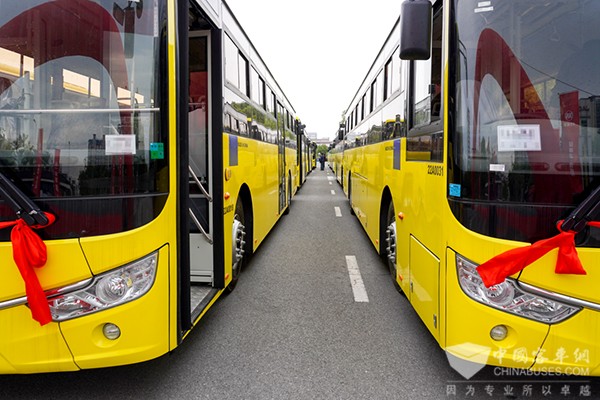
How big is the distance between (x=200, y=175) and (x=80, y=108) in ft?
6.41

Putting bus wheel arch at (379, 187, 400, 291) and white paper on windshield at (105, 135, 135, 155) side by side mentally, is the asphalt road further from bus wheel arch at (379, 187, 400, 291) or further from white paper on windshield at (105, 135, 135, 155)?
white paper on windshield at (105, 135, 135, 155)

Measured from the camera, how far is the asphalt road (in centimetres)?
304


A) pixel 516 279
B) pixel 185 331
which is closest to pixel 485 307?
pixel 516 279

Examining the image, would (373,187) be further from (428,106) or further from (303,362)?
(303,362)

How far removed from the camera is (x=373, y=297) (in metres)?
5.16

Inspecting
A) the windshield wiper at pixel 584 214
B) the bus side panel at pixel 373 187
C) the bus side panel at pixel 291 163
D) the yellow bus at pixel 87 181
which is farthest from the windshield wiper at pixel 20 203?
the bus side panel at pixel 291 163

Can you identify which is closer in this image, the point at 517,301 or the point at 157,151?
the point at 517,301

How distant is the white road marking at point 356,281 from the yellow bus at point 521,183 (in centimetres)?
218

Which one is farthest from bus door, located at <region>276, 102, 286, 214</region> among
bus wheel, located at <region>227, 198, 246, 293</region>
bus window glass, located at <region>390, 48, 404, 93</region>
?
bus window glass, located at <region>390, 48, 404, 93</region>

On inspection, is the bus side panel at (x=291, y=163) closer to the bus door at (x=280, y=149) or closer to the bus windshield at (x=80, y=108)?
the bus door at (x=280, y=149)

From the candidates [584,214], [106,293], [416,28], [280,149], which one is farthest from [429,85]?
[280,149]

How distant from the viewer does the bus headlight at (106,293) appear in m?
2.55

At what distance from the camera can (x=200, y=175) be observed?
4539 millimetres

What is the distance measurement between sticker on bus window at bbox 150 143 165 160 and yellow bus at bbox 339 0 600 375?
75.2 inches
